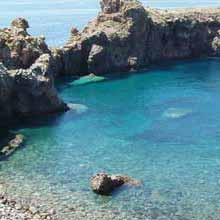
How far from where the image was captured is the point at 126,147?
7375 centimetres

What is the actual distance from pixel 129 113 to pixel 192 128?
1452 centimetres

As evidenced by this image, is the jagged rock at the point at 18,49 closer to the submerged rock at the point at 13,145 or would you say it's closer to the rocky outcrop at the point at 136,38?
the rocky outcrop at the point at 136,38

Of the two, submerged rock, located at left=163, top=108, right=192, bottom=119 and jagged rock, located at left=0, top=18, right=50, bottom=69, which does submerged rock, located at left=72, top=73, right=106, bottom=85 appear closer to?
jagged rock, located at left=0, top=18, right=50, bottom=69

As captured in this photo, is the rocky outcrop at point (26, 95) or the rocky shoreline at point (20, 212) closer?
the rocky shoreline at point (20, 212)

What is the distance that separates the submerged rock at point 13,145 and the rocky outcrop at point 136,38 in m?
53.6

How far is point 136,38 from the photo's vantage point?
140m

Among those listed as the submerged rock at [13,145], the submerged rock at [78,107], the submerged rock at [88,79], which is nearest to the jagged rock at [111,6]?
the submerged rock at [88,79]

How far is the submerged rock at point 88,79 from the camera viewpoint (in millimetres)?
121400

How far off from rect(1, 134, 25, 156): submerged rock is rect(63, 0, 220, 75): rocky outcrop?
53.6m

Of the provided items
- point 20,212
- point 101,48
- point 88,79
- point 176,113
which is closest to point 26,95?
point 176,113

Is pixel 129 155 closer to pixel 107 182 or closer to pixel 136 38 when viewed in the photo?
pixel 107 182

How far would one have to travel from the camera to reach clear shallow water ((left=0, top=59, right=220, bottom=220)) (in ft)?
182

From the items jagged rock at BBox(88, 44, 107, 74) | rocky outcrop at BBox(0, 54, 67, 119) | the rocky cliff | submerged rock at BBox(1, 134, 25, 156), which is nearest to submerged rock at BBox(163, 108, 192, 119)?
the rocky cliff

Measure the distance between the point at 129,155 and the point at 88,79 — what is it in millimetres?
56319
